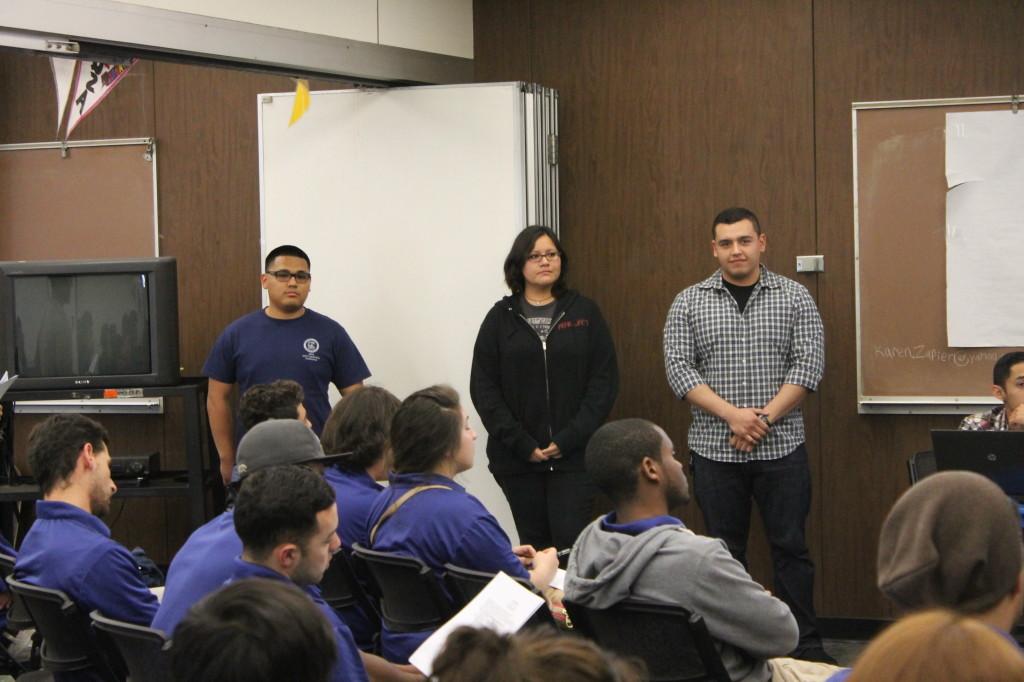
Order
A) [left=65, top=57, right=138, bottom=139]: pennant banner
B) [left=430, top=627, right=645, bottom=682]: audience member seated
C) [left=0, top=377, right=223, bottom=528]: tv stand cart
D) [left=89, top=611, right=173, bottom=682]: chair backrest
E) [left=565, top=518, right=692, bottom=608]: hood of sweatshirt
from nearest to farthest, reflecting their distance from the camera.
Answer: [left=430, top=627, right=645, bottom=682]: audience member seated
[left=89, top=611, right=173, bottom=682]: chair backrest
[left=565, top=518, right=692, bottom=608]: hood of sweatshirt
[left=65, top=57, right=138, bottom=139]: pennant banner
[left=0, top=377, right=223, bottom=528]: tv stand cart

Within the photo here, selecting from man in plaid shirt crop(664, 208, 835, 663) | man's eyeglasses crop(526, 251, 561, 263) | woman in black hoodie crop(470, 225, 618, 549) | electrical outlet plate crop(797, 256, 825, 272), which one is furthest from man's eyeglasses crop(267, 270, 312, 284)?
electrical outlet plate crop(797, 256, 825, 272)

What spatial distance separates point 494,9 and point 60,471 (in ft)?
10.9

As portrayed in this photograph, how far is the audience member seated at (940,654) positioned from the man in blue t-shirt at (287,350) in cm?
429

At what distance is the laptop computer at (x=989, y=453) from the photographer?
3691 mm

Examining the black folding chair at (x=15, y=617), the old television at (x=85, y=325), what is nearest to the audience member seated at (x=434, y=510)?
the black folding chair at (x=15, y=617)

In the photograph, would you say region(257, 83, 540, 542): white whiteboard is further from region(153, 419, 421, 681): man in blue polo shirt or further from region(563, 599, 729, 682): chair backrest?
region(563, 599, 729, 682): chair backrest

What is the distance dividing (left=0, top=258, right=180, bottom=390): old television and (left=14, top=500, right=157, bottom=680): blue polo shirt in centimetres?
245

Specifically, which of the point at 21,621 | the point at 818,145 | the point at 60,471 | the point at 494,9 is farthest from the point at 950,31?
the point at 21,621

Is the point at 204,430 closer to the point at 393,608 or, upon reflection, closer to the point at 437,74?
the point at 437,74

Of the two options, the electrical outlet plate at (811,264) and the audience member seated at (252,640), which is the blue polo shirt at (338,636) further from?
the electrical outlet plate at (811,264)

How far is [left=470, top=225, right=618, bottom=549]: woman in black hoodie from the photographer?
5008 mm

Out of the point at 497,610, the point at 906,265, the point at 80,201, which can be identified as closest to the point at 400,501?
the point at 497,610

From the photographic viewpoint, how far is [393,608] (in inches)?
128

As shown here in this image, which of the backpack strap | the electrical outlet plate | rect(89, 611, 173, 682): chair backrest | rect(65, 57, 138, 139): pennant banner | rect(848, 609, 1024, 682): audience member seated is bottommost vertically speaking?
rect(89, 611, 173, 682): chair backrest
